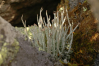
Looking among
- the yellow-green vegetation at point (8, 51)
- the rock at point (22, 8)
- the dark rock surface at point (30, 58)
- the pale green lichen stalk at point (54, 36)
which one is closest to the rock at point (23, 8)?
the rock at point (22, 8)

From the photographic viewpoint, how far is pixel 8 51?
58cm

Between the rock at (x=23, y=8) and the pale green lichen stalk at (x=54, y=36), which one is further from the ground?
the rock at (x=23, y=8)

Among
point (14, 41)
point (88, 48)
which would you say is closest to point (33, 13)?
point (88, 48)

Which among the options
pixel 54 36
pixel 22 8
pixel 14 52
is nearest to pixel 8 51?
pixel 14 52

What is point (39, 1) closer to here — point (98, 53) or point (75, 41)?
point (75, 41)

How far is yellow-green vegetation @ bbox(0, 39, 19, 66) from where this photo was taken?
547 millimetres

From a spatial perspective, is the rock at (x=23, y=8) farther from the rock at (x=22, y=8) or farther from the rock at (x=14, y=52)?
the rock at (x=14, y=52)

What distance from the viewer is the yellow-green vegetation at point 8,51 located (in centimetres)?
55

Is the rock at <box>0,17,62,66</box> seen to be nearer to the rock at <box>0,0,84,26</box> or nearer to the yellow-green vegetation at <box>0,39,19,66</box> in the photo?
the yellow-green vegetation at <box>0,39,19,66</box>

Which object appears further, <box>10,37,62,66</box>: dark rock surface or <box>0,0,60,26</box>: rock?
<box>0,0,60,26</box>: rock

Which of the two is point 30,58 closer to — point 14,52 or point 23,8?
point 14,52

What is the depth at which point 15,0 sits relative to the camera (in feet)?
7.64

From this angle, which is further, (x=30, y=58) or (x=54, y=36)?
(x=54, y=36)

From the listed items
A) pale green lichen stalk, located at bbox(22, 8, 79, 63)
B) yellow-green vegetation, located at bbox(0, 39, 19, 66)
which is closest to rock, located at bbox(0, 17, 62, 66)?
yellow-green vegetation, located at bbox(0, 39, 19, 66)
